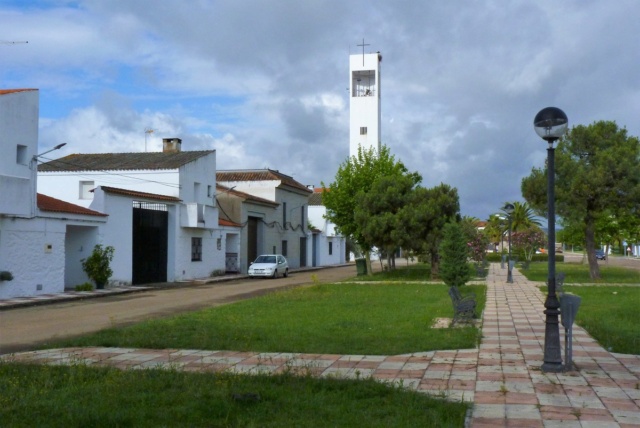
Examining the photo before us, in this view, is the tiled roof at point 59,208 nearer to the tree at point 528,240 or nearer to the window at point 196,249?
the window at point 196,249

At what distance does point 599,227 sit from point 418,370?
42354mm

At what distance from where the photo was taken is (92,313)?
66.0 ft

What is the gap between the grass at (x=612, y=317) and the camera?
40.7 ft

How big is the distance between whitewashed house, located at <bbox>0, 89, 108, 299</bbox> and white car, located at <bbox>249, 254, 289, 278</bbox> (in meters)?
14.6

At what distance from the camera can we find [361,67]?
67125mm

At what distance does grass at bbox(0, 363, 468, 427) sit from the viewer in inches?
266

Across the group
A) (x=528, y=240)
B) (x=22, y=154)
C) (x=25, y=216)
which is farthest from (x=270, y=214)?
(x=25, y=216)

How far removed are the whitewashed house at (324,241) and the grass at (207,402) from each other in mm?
50790

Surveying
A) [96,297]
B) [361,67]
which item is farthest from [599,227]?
[96,297]

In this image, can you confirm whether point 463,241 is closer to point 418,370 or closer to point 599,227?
point 418,370

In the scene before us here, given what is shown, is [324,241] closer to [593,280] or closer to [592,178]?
[593,280]

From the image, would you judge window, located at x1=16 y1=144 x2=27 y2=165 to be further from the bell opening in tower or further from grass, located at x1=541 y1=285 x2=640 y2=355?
the bell opening in tower

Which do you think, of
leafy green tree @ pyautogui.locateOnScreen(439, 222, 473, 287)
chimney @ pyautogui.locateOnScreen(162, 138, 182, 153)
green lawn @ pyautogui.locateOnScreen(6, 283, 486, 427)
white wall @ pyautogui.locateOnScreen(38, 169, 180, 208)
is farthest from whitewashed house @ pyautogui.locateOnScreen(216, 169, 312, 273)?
green lawn @ pyautogui.locateOnScreen(6, 283, 486, 427)

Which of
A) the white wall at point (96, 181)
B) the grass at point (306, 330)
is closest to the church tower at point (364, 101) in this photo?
the white wall at point (96, 181)
